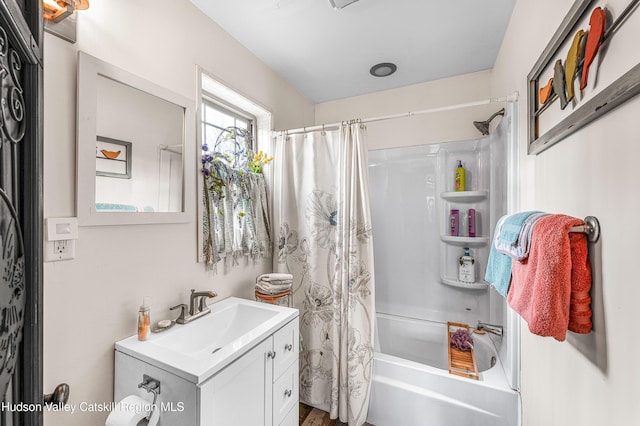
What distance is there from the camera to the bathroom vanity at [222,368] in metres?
0.89

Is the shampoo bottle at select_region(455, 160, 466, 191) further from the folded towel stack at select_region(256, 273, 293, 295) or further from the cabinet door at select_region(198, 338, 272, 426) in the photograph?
the cabinet door at select_region(198, 338, 272, 426)

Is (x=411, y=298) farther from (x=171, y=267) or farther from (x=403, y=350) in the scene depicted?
(x=171, y=267)

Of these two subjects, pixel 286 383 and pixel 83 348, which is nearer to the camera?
pixel 83 348

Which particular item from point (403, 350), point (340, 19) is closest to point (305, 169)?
point (340, 19)

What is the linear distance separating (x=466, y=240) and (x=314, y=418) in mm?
1719

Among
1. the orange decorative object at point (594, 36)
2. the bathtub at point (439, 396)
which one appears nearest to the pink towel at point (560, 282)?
the orange decorative object at point (594, 36)

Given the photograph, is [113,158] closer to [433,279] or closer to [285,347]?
[285,347]

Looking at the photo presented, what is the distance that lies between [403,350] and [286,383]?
1.36 metres

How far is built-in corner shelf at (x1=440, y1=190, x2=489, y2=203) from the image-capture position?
2078 millimetres

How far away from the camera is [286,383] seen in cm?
134

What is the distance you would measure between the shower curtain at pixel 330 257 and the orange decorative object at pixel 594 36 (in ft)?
3.46

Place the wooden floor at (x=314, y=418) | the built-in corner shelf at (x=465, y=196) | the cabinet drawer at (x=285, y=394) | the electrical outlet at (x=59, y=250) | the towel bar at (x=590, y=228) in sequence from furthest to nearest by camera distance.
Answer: the built-in corner shelf at (x=465, y=196), the wooden floor at (x=314, y=418), the cabinet drawer at (x=285, y=394), the electrical outlet at (x=59, y=250), the towel bar at (x=590, y=228)

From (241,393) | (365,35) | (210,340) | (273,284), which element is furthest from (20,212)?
(365,35)

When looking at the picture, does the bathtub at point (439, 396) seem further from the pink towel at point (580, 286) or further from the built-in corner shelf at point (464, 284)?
the pink towel at point (580, 286)
